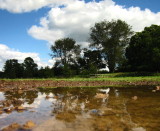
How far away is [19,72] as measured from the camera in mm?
66062

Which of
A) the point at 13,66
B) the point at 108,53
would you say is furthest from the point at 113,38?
the point at 13,66

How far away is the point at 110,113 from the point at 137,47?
38283 mm

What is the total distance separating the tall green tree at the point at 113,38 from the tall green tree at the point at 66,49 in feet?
45.5

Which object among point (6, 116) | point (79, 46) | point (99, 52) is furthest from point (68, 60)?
point (6, 116)

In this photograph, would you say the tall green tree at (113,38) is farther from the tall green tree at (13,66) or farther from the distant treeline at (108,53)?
the tall green tree at (13,66)

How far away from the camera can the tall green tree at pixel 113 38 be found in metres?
58.7

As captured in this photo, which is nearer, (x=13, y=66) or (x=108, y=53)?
(x=108, y=53)

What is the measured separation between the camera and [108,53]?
199 feet

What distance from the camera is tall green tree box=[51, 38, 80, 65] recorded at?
240ft

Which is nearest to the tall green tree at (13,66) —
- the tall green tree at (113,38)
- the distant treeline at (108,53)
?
the distant treeline at (108,53)

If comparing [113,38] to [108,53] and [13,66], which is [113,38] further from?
[13,66]

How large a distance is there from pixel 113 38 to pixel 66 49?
1988cm

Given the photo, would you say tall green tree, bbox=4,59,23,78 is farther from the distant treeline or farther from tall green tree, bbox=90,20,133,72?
tall green tree, bbox=90,20,133,72

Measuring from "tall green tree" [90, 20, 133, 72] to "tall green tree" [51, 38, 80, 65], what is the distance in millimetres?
13858
